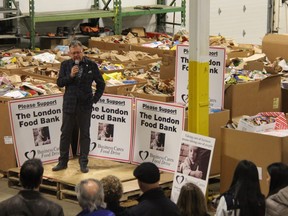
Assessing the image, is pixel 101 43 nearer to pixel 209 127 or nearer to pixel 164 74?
pixel 164 74

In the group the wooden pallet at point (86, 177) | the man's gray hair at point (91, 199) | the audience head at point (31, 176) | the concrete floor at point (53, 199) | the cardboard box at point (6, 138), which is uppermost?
the audience head at point (31, 176)

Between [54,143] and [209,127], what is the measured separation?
2235 mm

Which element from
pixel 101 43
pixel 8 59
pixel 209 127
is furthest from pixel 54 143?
pixel 101 43

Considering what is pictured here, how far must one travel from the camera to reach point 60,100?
36.3 feet

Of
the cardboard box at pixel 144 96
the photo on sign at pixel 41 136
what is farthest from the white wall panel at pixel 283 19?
the photo on sign at pixel 41 136

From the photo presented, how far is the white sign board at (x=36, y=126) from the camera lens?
10773 mm

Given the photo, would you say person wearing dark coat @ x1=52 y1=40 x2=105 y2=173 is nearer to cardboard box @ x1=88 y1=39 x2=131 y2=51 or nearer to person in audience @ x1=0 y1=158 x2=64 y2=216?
person in audience @ x1=0 y1=158 x2=64 y2=216

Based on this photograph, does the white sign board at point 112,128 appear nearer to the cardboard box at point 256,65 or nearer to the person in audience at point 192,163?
the person in audience at point 192,163

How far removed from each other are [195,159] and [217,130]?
1.35 metres

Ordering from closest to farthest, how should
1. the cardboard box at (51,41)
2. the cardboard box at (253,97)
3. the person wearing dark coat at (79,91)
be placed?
the person wearing dark coat at (79,91)
the cardboard box at (253,97)
the cardboard box at (51,41)

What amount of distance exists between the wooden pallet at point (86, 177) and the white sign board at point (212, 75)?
1.15 metres

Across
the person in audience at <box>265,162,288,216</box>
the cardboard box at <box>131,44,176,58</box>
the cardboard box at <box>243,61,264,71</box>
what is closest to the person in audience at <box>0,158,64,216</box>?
the person in audience at <box>265,162,288,216</box>

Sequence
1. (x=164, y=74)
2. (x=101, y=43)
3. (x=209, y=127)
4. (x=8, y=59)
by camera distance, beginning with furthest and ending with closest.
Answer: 1. (x=101, y=43)
2. (x=8, y=59)
3. (x=164, y=74)
4. (x=209, y=127)

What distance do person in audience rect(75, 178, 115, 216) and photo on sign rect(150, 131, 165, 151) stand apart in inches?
167
